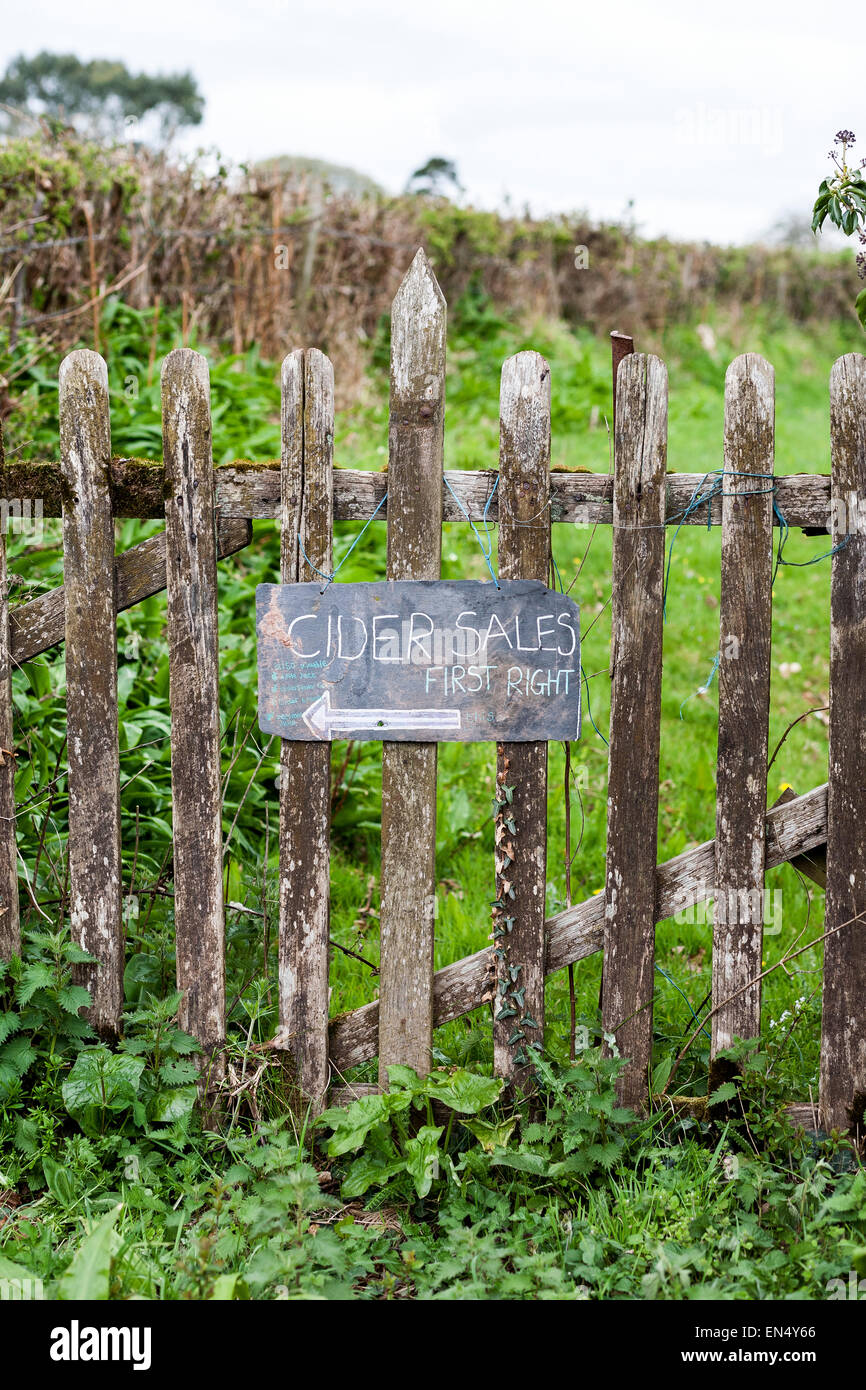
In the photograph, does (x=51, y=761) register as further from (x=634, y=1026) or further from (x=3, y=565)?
(x=634, y=1026)

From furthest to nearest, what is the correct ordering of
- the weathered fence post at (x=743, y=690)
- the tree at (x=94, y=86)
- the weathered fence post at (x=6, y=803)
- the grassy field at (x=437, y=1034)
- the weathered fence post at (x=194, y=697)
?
the tree at (x=94, y=86) < the weathered fence post at (x=6, y=803) < the weathered fence post at (x=194, y=697) < the weathered fence post at (x=743, y=690) < the grassy field at (x=437, y=1034)

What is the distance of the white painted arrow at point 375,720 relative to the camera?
276cm

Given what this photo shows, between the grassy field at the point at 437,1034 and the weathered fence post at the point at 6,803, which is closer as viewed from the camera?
the grassy field at the point at 437,1034

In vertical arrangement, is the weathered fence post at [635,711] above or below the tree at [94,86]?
below

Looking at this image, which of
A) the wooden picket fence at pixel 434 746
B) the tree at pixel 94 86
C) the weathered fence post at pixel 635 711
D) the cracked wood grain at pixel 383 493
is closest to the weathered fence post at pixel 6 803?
the wooden picket fence at pixel 434 746

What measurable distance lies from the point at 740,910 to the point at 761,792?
0.31 meters

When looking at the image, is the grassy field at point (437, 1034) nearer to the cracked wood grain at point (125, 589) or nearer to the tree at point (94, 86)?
the cracked wood grain at point (125, 589)

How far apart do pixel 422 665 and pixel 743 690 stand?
2.64ft

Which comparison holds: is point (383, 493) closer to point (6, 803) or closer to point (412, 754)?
point (412, 754)

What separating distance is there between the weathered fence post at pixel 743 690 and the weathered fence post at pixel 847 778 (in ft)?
0.57
